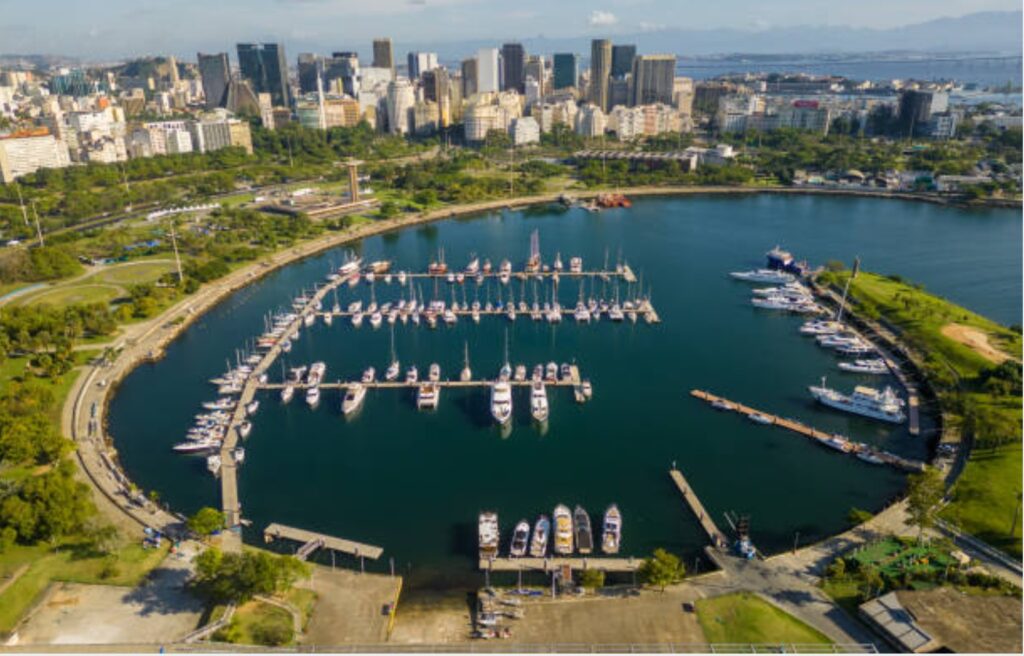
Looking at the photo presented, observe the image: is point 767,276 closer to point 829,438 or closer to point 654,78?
point 829,438

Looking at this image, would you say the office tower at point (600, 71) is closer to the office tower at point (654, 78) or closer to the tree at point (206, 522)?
the office tower at point (654, 78)

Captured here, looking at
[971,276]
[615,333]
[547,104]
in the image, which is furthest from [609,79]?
[615,333]

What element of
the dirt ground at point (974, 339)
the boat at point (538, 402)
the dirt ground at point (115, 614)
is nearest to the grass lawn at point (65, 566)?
the dirt ground at point (115, 614)

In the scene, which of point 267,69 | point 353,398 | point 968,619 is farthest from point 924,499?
point 267,69

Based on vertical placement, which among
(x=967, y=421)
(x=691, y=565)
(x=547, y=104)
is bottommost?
(x=691, y=565)

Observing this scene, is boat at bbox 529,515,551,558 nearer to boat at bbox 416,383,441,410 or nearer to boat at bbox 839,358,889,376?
boat at bbox 416,383,441,410

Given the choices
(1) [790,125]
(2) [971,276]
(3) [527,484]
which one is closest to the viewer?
(3) [527,484]

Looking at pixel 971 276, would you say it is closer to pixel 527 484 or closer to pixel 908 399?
pixel 908 399
